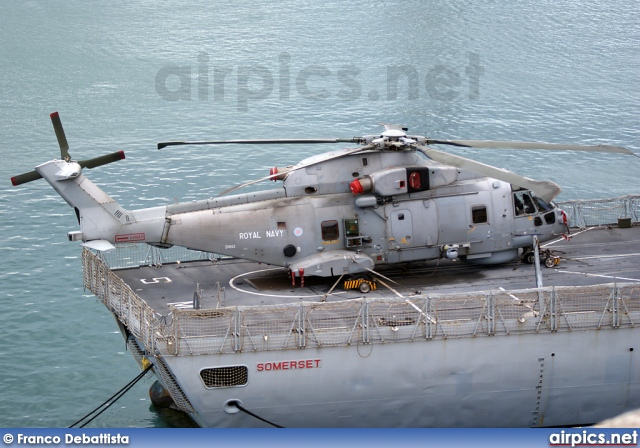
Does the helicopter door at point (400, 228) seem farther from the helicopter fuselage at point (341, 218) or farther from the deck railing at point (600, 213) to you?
the deck railing at point (600, 213)

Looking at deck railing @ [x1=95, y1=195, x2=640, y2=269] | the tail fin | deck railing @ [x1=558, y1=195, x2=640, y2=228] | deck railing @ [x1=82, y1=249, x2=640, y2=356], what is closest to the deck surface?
deck railing @ [x1=95, y1=195, x2=640, y2=269]

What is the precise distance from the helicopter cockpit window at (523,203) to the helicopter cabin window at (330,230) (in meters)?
5.93

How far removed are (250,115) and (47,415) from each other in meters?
30.7

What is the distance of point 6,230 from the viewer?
45219 millimetres

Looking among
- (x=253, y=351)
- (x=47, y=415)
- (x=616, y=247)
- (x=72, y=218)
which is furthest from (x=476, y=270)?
(x=72, y=218)

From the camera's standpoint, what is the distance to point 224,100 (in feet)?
206

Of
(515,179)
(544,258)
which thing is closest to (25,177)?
(515,179)

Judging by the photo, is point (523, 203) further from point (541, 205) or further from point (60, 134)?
point (60, 134)

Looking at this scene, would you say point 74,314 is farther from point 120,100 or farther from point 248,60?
point 248,60

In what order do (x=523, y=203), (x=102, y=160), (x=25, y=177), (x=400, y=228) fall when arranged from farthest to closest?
(x=523, y=203)
(x=400, y=228)
(x=102, y=160)
(x=25, y=177)

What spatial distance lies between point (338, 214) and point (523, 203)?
6.22 metres

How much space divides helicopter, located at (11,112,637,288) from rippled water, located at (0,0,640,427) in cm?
689

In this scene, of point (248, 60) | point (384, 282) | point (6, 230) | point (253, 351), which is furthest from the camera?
point (248, 60)

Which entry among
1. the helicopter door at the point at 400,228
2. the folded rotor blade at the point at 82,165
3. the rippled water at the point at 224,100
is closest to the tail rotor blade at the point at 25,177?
the folded rotor blade at the point at 82,165
